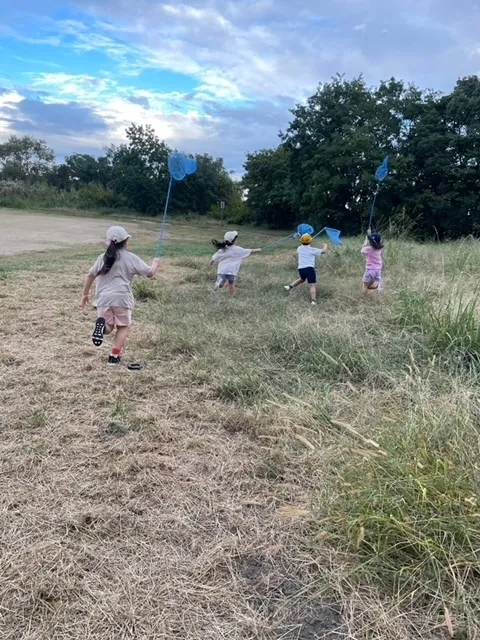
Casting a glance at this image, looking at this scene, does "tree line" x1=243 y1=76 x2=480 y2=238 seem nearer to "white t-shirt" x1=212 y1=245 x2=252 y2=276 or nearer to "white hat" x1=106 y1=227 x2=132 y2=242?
"white t-shirt" x1=212 y1=245 x2=252 y2=276

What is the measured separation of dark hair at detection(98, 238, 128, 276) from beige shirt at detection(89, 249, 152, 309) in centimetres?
4

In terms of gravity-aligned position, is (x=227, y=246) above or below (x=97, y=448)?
above

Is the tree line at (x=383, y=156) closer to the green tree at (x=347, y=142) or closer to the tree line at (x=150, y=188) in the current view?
the green tree at (x=347, y=142)

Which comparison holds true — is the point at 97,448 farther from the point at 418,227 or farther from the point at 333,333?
the point at 418,227

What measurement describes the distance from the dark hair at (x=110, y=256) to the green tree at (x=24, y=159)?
5624cm

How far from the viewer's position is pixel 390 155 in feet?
92.2

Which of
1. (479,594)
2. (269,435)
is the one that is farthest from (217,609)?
(269,435)

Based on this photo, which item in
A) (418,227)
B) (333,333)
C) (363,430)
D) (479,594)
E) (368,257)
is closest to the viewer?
(479,594)

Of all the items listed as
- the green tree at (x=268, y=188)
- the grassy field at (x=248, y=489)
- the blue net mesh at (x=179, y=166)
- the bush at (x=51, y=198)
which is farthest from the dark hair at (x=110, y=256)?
the bush at (x=51, y=198)

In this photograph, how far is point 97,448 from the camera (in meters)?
3.07

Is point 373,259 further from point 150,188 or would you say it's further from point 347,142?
point 150,188

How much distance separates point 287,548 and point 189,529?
0.48 m

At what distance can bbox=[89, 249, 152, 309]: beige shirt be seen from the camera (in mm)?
4598

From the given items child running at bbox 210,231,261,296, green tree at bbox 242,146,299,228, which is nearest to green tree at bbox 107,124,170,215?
green tree at bbox 242,146,299,228
